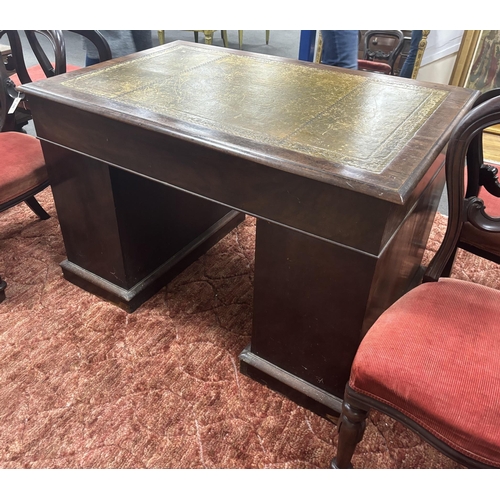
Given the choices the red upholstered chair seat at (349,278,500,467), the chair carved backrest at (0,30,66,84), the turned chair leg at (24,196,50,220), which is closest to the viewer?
the red upholstered chair seat at (349,278,500,467)

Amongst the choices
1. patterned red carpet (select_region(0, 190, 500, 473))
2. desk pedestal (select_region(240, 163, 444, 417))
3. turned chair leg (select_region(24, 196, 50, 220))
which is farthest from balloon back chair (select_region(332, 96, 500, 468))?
turned chair leg (select_region(24, 196, 50, 220))

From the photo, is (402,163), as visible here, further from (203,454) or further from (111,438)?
(111,438)

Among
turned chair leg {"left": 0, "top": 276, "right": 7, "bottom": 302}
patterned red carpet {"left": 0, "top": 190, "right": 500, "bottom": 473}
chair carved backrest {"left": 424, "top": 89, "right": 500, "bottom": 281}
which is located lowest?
patterned red carpet {"left": 0, "top": 190, "right": 500, "bottom": 473}

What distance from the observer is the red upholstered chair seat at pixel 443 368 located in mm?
694

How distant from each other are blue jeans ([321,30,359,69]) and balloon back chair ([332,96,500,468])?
1.03 m

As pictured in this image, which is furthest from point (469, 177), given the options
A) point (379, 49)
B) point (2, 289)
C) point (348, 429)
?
point (379, 49)

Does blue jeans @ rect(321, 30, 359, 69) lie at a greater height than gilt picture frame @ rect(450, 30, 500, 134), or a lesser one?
greater

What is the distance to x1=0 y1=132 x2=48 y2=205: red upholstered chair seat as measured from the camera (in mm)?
1360

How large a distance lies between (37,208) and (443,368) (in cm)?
166

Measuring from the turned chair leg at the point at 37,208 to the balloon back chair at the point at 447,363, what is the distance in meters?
1.51

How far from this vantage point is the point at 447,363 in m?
0.75

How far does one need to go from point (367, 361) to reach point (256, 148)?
0.45 meters

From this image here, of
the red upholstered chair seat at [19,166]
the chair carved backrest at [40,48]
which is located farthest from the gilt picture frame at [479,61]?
the red upholstered chair seat at [19,166]

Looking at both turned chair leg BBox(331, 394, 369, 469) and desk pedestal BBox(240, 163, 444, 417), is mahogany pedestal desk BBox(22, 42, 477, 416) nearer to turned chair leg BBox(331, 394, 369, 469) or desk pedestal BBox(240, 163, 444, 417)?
desk pedestal BBox(240, 163, 444, 417)
